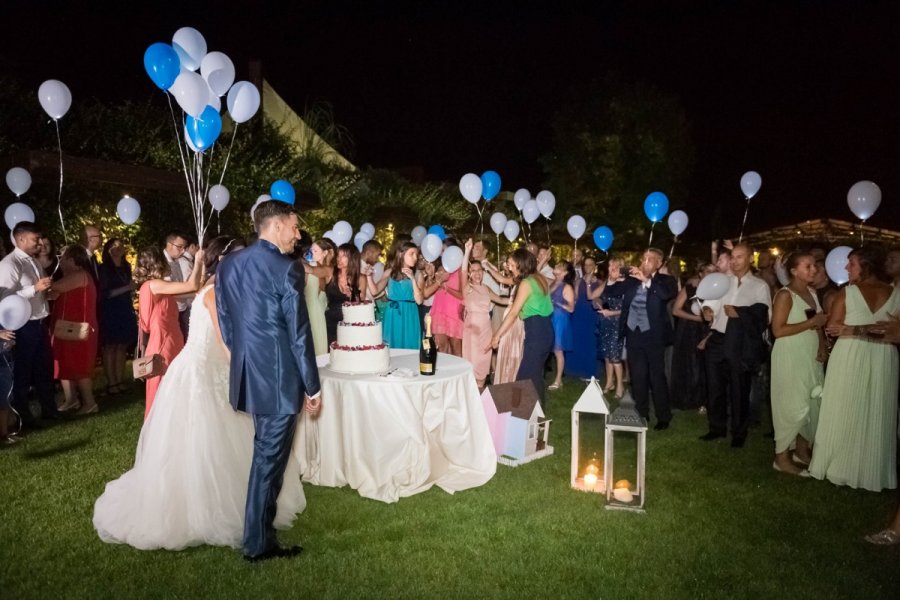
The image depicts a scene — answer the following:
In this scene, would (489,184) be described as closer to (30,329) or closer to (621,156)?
(30,329)

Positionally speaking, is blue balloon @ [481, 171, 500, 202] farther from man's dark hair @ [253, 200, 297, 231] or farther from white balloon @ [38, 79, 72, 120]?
man's dark hair @ [253, 200, 297, 231]

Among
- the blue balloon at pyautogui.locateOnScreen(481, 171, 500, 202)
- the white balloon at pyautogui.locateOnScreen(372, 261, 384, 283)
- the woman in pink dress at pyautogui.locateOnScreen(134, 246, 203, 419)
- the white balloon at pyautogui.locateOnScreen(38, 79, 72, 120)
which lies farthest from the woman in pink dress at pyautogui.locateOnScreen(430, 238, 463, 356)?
the white balloon at pyautogui.locateOnScreen(38, 79, 72, 120)

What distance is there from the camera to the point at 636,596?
316 cm

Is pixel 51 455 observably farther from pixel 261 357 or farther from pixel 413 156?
pixel 413 156

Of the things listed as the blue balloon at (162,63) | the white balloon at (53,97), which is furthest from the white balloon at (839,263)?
the white balloon at (53,97)

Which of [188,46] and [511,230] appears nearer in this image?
[188,46]

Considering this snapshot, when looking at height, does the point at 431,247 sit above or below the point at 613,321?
above

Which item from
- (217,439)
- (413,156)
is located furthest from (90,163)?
(413,156)

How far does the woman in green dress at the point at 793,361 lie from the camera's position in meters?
4.89

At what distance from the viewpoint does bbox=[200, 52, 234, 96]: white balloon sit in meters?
5.52

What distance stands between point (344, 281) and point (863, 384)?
4687 millimetres

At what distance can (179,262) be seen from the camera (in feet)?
24.0

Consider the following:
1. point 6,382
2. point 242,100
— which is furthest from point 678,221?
point 6,382

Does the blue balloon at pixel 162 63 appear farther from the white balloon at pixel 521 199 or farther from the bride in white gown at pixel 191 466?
the white balloon at pixel 521 199
